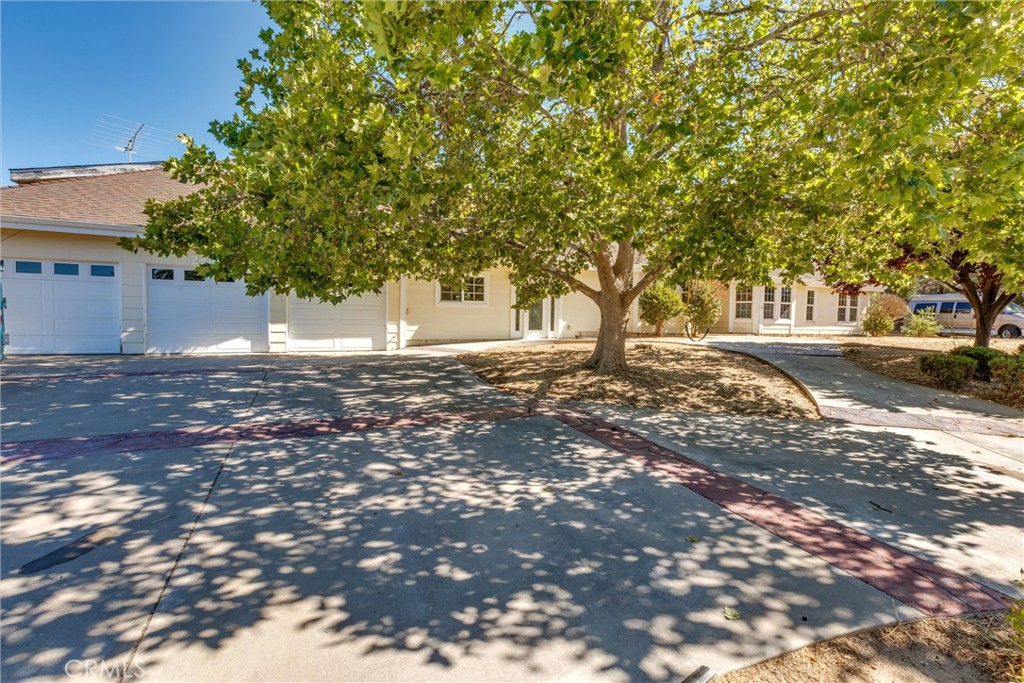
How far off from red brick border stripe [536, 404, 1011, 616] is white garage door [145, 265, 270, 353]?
11.4 m

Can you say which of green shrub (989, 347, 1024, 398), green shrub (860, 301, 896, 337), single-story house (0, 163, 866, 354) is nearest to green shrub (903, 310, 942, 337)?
green shrub (860, 301, 896, 337)

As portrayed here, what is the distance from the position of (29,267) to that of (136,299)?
6.80 feet

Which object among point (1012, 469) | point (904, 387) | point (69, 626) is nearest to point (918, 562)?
point (1012, 469)

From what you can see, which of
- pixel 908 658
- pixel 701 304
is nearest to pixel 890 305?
pixel 701 304

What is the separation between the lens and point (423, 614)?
2.39 meters

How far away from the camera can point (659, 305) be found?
1747cm

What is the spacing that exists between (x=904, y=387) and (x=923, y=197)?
23.7 ft

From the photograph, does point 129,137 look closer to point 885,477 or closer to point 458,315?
point 458,315

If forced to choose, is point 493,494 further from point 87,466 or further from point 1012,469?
point 1012,469

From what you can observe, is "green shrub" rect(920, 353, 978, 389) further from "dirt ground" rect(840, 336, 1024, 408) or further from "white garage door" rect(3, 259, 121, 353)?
"white garage door" rect(3, 259, 121, 353)

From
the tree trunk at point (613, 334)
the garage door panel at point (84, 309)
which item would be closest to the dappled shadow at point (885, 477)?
the tree trunk at point (613, 334)

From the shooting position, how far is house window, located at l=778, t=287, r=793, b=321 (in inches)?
853

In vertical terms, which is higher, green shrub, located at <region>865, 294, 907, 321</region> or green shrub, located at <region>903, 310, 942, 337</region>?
green shrub, located at <region>865, 294, 907, 321</region>

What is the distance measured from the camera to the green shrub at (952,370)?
907 cm
